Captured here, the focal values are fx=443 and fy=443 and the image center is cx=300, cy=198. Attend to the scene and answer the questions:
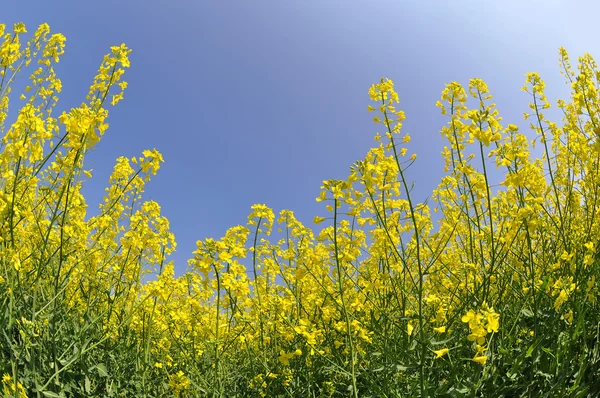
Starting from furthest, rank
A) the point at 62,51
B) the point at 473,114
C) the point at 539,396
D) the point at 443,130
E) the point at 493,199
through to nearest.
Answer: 1. the point at 493,199
2. the point at 62,51
3. the point at 443,130
4. the point at 473,114
5. the point at 539,396

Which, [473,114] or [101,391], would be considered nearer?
[473,114]

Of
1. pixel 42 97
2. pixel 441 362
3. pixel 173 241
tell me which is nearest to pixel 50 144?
pixel 42 97

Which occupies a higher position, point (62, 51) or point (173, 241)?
point (62, 51)

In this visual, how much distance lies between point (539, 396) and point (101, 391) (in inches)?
121

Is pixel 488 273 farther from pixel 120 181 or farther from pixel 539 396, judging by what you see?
pixel 120 181

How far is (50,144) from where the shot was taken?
4148mm

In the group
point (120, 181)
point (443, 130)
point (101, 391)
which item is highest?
point (443, 130)

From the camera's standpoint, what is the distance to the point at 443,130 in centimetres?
329

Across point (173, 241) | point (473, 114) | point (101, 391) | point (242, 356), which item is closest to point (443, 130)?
point (473, 114)

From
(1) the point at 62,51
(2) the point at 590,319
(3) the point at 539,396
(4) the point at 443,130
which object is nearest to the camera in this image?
(3) the point at 539,396

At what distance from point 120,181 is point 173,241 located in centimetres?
78

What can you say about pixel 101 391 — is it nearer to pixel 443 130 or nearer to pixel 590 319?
pixel 443 130

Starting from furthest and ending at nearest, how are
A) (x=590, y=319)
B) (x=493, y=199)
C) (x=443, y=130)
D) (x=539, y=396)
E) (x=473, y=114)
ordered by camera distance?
(x=493, y=199)
(x=443, y=130)
(x=590, y=319)
(x=473, y=114)
(x=539, y=396)

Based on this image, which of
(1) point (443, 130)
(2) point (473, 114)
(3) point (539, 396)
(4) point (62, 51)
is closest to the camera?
(3) point (539, 396)
